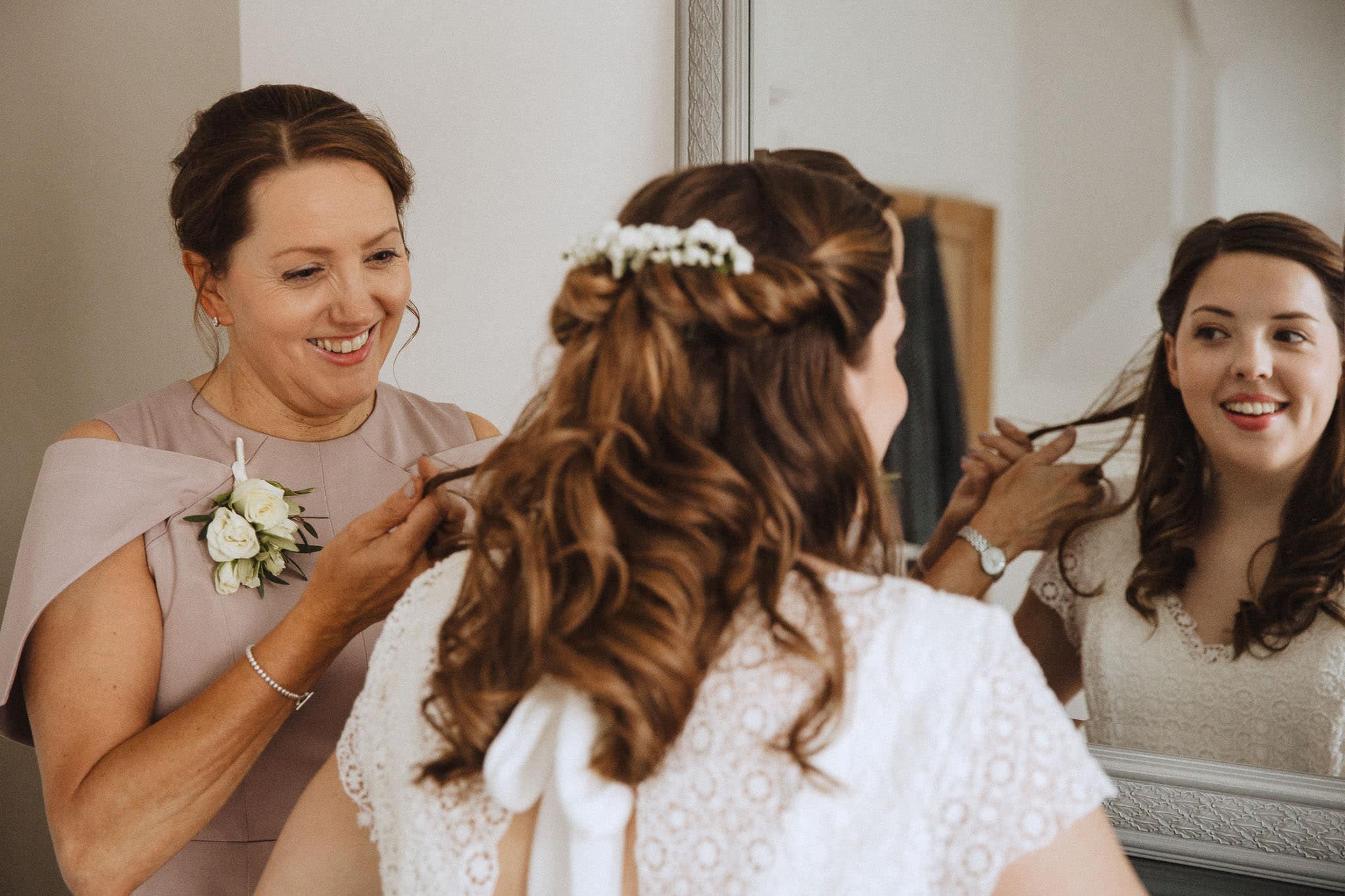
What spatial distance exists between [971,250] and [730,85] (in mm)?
433

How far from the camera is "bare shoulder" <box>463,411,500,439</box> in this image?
1.73m

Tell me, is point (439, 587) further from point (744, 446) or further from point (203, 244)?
point (203, 244)

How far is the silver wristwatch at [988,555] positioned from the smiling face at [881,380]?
43 centimetres

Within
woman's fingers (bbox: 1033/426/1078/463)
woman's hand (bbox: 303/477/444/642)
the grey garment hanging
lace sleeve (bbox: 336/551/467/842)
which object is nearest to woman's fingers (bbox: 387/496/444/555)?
woman's hand (bbox: 303/477/444/642)

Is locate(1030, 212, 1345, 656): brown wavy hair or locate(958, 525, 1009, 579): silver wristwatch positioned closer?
locate(1030, 212, 1345, 656): brown wavy hair

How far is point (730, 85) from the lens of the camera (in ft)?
5.05

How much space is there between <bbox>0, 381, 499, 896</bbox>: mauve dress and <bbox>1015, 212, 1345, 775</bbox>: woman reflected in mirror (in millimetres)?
880

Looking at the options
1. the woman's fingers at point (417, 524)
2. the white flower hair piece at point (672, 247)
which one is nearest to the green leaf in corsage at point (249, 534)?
the woman's fingers at point (417, 524)

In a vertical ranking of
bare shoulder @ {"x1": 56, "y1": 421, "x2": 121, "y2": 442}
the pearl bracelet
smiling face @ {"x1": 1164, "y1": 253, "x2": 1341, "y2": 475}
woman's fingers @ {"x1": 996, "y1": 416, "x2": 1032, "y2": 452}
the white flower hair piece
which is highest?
the white flower hair piece

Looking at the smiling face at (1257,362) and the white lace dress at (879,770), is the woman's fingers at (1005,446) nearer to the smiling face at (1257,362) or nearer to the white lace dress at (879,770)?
the smiling face at (1257,362)

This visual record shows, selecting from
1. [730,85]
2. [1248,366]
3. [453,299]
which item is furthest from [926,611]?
[453,299]

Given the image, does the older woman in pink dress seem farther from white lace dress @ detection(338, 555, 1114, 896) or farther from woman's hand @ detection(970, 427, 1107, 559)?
woman's hand @ detection(970, 427, 1107, 559)

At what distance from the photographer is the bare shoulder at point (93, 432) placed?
1.40 m

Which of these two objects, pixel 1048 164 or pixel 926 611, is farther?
pixel 1048 164
